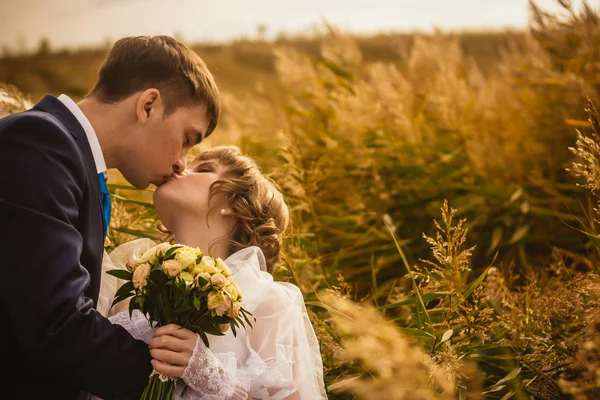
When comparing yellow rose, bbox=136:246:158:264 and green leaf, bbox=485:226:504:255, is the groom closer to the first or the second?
yellow rose, bbox=136:246:158:264

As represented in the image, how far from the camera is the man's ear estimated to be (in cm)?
229

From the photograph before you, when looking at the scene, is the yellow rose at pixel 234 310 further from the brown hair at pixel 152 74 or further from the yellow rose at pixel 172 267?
the brown hair at pixel 152 74

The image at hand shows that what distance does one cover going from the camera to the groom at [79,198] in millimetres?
1760

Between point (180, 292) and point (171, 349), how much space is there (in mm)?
206

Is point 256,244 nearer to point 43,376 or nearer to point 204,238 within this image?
point 204,238

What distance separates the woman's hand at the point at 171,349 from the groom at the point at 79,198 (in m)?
0.06

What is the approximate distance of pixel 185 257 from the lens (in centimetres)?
191

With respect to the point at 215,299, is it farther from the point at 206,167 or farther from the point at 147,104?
the point at 206,167

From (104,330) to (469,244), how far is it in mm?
2860

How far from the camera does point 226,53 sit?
49.7 feet

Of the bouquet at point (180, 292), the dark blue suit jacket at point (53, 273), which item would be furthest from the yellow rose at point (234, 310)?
the dark blue suit jacket at point (53, 273)

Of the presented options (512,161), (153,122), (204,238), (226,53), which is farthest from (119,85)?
(226,53)

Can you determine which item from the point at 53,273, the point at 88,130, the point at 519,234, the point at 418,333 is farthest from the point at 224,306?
the point at 519,234

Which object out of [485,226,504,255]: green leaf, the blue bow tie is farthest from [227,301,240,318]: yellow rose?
[485,226,504,255]: green leaf
